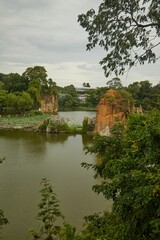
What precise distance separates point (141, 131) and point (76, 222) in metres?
6.64

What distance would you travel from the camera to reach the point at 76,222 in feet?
31.4

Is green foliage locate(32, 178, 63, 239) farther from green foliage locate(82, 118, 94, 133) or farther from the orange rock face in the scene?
the orange rock face

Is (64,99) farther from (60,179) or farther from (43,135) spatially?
(60,179)

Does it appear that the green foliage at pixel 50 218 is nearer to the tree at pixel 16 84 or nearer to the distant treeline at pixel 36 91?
the distant treeline at pixel 36 91

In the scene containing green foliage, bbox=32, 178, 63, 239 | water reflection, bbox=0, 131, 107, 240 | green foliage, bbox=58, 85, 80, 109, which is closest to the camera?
green foliage, bbox=32, 178, 63, 239

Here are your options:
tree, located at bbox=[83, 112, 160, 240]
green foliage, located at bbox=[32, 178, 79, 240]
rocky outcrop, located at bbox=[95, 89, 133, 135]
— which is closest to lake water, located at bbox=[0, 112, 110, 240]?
green foliage, located at bbox=[32, 178, 79, 240]

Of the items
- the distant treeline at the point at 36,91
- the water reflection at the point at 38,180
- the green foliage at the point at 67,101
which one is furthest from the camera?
the green foliage at the point at 67,101

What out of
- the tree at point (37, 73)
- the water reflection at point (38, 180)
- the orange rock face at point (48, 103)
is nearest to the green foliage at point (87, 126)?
the water reflection at point (38, 180)

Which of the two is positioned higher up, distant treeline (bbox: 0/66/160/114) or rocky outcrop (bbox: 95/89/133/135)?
distant treeline (bbox: 0/66/160/114)

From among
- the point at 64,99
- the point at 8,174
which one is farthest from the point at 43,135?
the point at 64,99

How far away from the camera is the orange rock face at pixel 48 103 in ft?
169

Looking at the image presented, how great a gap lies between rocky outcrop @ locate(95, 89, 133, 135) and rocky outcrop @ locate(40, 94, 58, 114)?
1015 inches

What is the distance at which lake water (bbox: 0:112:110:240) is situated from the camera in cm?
986

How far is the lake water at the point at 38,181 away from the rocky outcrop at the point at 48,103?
85.1 ft
